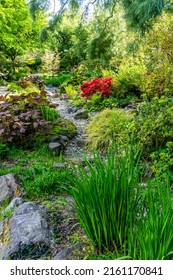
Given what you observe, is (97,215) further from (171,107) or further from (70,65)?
(70,65)

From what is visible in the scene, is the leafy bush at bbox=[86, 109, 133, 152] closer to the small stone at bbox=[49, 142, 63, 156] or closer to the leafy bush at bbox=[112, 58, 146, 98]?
the small stone at bbox=[49, 142, 63, 156]

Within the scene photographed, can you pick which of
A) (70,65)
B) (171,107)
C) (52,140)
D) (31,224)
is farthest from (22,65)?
(31,224)

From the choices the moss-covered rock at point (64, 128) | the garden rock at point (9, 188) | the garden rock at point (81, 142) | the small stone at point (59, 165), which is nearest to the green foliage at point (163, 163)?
the small stone at point (59, 165)

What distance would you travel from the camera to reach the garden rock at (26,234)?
1.94 m

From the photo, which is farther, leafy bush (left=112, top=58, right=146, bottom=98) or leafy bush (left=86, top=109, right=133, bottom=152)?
leafy bush (left=112, top=58, right=146, bottom=98)

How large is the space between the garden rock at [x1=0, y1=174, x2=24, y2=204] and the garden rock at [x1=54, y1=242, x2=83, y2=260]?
110 cm

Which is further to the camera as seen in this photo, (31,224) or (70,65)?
(70,65)

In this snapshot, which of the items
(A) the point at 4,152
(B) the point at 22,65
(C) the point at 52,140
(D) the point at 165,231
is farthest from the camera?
(B) the point at 22,65

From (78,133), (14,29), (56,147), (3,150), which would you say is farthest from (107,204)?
(14,29)

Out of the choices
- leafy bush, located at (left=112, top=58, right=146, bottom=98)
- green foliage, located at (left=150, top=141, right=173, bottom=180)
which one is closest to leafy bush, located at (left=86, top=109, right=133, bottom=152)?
green foliage, located at (left=150, top=141, right=173, bottom=180)

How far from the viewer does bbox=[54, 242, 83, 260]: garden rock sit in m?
1.82

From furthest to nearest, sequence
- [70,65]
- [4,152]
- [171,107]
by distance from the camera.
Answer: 1. [70,65]
2. [4,152]
3. [171,107]
